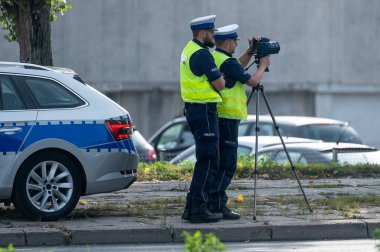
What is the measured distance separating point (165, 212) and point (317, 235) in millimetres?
1785

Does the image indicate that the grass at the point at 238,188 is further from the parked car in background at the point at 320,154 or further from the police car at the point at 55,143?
the police car at the point at 55,143

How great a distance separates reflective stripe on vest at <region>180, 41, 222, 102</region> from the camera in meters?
10.9

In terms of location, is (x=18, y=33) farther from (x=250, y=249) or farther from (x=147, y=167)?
(x=250, y=249)

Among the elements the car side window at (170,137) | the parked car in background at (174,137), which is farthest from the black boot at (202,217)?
the car side window at (170,137)

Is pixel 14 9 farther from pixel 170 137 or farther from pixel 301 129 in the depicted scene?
pixel 170 137

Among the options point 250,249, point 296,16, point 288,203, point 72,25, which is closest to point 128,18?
point 72,25

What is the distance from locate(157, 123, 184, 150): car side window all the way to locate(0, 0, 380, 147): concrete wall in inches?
590

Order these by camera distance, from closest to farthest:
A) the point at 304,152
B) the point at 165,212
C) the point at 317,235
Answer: the point at 317,235 < the point at 165,212 < the point at 304,152

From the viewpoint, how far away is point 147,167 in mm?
16703

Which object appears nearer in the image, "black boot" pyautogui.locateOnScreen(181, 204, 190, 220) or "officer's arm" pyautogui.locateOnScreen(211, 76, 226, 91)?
"officer's arm" pyautogui.locateOnScreen(211, 76, 226, 91)

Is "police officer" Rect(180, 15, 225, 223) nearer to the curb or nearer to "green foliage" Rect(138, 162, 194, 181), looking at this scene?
the curb

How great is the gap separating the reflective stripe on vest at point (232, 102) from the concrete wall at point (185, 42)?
28542mm

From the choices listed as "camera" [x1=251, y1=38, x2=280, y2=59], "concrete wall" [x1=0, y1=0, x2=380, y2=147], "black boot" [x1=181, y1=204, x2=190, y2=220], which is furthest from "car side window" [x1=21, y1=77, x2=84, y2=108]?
"concrete wall" [x1=0, y1=0, x2=380, y2=147]

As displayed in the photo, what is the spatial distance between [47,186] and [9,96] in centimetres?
102
